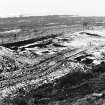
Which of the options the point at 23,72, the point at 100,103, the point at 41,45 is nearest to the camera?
the point at 100,103

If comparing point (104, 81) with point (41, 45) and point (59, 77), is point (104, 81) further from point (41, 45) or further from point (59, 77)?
point (41, 45)

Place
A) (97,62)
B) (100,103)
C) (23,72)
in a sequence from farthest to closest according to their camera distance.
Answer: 1. (97,62)
2. (23,72)
3. (100,103)

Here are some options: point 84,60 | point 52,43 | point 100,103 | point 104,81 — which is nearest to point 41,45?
point 52,43

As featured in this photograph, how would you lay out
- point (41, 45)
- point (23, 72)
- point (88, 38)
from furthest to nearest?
point (88, 38), point (41, 45), point (23, 72)

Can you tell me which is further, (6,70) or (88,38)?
(88,38)

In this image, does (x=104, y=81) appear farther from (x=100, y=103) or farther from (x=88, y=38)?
(x=88, y=38)

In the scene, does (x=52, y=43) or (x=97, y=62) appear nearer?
(x=97, y=62)

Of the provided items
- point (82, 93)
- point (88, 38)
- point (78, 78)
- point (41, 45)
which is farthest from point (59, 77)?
point (88, 38)

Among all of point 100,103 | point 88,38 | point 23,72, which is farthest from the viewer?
point 88,38
